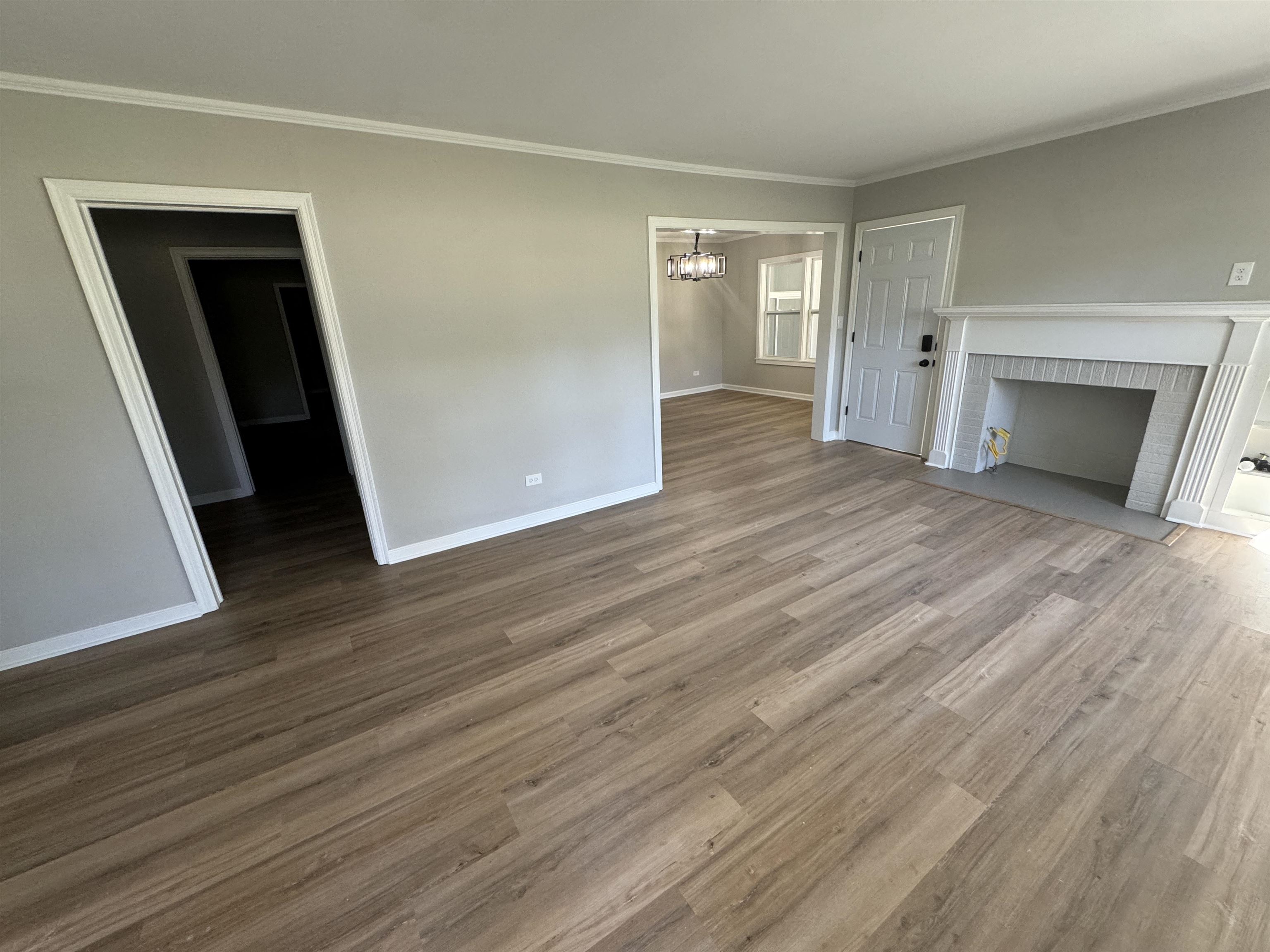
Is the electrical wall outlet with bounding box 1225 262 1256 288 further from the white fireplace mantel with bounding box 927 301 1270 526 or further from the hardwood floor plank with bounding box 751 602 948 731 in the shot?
the hardwood floor plank with bounding box 751 602 948 731

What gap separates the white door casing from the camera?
4.43 metres

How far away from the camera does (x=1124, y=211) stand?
3350mm

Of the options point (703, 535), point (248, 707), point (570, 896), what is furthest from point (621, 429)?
point (570, 896)

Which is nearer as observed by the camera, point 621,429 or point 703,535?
point 703,535

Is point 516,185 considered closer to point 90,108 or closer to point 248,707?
point 90,108

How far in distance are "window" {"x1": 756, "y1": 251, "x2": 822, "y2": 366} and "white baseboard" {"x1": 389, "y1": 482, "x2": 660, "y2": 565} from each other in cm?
441

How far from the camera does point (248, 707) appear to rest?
7.02ft

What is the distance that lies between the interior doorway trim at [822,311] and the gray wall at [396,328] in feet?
0.24

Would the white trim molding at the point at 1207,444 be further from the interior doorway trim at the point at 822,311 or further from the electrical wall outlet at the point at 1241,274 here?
the interior doorway trim at the point at 822,311

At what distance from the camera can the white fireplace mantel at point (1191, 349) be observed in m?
2.94

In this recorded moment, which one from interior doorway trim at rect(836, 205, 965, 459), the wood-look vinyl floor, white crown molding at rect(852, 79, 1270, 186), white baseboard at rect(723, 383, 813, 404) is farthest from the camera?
white baseboard at rect(723, 383, 813, 404)

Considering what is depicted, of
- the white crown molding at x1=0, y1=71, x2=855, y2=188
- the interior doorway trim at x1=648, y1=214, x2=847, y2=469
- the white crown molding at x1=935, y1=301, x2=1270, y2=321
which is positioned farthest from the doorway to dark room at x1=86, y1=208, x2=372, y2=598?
the white crown molding at x1=935, y1=301, x2=1270, y2=321

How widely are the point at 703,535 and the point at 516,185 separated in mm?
2629

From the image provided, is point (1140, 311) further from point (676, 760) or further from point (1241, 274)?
point (676, 760)
